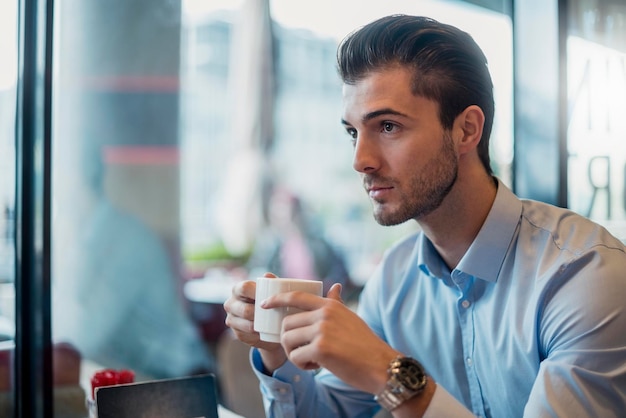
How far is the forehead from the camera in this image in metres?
1.19

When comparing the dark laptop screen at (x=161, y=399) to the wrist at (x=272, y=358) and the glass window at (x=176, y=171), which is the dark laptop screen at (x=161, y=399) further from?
the glass window at (x=176, y=171)

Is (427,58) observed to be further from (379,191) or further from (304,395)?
Result: (304,395)

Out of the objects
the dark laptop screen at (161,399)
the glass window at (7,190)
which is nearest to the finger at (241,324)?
the dark laptop screen at (161,399)

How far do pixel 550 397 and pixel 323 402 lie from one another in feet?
1.58

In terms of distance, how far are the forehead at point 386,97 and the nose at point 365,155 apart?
44 mm

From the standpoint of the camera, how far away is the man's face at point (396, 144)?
1.18 m

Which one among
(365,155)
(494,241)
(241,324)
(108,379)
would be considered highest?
(365,155)

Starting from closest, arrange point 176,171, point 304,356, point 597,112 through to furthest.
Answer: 1. point 304,356
2. point 597,112
3. point 176,171

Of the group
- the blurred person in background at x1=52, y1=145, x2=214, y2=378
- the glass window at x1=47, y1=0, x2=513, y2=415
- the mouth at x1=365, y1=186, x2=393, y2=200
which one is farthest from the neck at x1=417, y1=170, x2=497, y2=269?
the blurred person in background at x1=52, y1=145, x2=214, y2=378

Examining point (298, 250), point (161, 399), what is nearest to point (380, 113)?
point (161, 399)

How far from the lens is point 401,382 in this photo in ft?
2.91

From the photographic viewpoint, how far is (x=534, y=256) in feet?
3.87

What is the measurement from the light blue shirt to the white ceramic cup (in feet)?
0.75

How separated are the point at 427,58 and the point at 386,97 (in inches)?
4.6
